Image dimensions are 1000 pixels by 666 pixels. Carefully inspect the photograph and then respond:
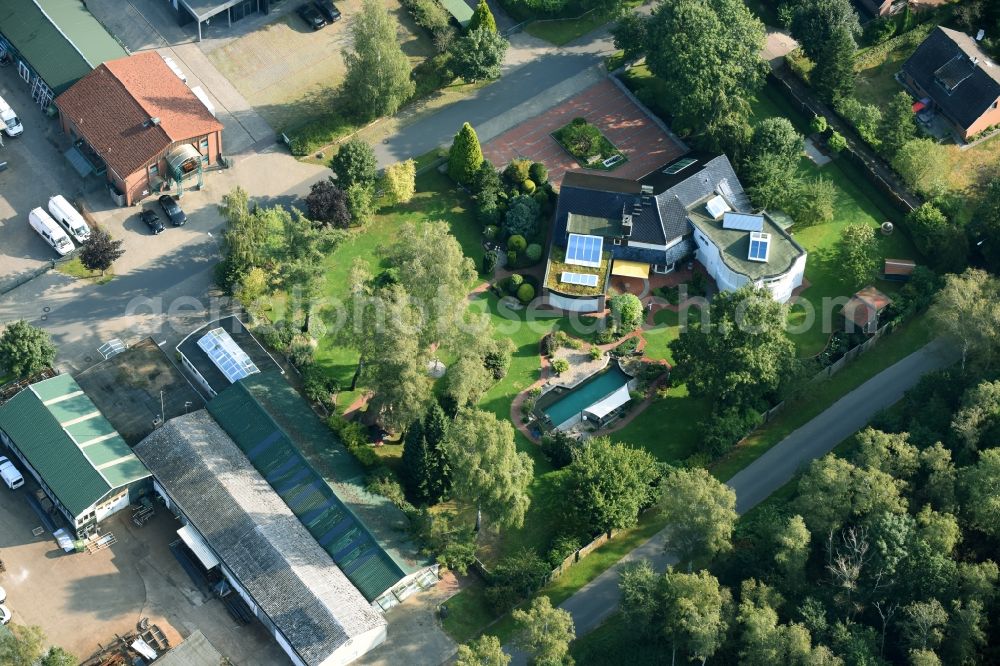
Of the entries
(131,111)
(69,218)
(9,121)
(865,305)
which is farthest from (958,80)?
(9,121)

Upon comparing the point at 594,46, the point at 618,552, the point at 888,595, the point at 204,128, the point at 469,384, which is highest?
the point at 204,128

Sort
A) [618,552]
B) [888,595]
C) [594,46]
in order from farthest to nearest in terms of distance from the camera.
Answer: [594,46]
[618,552]
[888,595]

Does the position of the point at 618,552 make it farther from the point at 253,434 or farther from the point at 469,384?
the point at 253,434

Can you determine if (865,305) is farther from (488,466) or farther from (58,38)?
(58,38)

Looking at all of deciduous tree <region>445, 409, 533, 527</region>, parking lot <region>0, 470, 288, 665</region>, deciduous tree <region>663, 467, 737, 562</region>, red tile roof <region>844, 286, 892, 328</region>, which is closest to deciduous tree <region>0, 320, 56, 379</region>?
parking lot <region>0, 470, 288, 665</region>

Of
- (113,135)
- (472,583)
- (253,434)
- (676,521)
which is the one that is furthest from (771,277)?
(113,135)

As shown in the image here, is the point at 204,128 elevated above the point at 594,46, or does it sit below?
above
